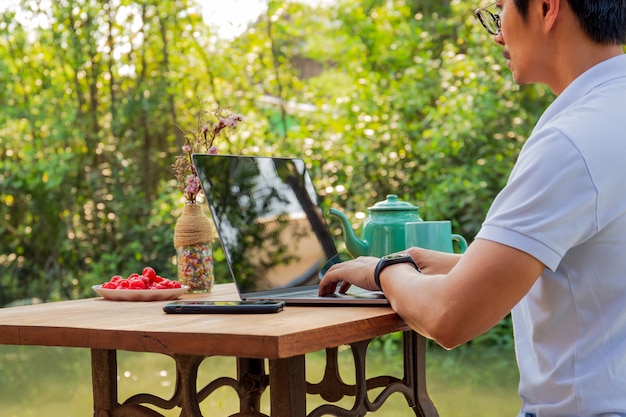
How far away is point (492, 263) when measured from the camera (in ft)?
3.92

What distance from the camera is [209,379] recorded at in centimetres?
474

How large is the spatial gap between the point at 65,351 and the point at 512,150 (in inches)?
130

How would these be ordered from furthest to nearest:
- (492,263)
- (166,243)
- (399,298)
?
1. (166,243)
2. (399,298)
3. (492,263)

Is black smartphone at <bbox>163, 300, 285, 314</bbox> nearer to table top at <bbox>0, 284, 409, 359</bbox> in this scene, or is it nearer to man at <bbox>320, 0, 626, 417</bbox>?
table top at <bbox>0, 284, 409, 359</bbox>

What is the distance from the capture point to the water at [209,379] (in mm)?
4086

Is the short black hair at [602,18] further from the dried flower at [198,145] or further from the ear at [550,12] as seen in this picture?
the dried flower at [198,145]

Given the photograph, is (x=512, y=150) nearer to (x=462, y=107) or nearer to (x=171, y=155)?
(x=462, y=107)

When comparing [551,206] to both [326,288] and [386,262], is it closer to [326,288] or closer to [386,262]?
[386,262]

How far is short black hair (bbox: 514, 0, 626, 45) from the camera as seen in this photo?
1311 millimetres

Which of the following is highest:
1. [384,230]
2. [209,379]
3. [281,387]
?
[384,230]

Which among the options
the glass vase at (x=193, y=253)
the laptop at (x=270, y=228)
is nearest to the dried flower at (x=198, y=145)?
the glass vase at (x=193, y=253)

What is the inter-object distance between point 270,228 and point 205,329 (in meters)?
0.58

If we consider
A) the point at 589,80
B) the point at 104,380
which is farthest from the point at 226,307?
the point at 589,80

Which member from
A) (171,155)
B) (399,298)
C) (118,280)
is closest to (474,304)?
(399,298)
